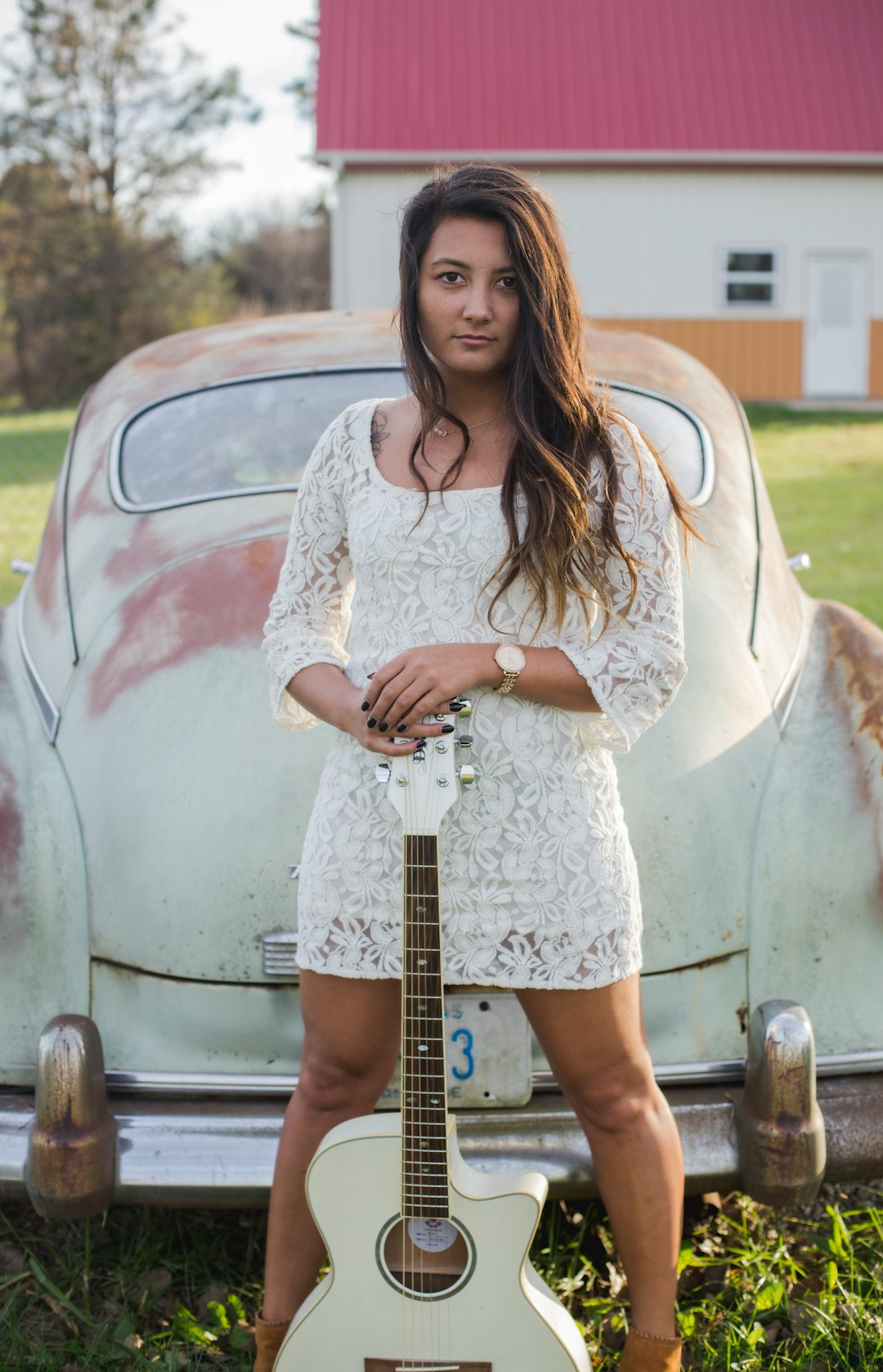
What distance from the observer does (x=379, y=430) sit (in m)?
2.02

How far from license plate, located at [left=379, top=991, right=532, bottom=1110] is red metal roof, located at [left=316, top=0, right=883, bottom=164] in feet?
51.5

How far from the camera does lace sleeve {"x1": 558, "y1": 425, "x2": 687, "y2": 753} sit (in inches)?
74.1

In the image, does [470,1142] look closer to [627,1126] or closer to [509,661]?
[627,1126]

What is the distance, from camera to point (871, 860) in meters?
2.53

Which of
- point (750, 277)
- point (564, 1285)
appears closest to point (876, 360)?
point (750, 277)

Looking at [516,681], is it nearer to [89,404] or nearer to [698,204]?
[89,404]

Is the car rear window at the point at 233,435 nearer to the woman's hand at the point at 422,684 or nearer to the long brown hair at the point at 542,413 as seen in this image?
the long brown hair at the point at 542,413

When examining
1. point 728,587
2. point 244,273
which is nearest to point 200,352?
point 728,587

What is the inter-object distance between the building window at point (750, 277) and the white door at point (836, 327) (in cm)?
57

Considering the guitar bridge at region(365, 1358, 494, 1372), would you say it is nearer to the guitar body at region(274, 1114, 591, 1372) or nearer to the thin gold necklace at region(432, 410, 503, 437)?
the guitar body at region(274, 1114, 591, 1372)

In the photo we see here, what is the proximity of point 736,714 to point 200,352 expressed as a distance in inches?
80.1

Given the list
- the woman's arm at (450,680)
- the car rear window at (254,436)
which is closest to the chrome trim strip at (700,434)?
the car rear window at (254,436)

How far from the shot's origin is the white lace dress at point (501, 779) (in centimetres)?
189

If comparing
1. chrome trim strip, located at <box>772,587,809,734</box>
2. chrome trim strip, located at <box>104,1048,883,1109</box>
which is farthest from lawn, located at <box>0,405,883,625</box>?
chrome trim strip, located at <box>104,1048,883,1109</box>
